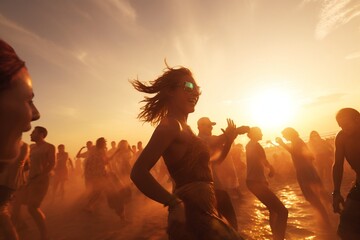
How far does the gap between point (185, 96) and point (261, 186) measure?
365 centimetres

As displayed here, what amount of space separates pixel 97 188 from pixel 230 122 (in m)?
6.81

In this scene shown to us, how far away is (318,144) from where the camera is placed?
36.9 feet

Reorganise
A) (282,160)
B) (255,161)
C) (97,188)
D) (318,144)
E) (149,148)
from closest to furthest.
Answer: (149,148)
(255,161)
(97,188)
(318,144)
(282,160)

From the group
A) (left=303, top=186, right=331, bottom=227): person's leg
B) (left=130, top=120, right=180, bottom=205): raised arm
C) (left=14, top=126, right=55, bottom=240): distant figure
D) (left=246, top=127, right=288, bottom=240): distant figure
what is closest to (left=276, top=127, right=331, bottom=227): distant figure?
(left=303, top=186, right=331, bottom=227): person's leg

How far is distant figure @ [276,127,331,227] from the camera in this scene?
5.81 meters

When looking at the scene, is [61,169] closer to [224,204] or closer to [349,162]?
[224,204]

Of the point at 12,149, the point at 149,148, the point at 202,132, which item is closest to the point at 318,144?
the point at 202,132

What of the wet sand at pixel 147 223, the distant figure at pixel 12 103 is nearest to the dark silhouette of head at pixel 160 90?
the distant figure at pixel 12 103

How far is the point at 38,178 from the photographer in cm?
614

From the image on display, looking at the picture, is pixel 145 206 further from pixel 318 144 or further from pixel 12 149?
pixel 12 149

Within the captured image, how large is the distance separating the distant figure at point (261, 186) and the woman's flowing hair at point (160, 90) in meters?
3.35

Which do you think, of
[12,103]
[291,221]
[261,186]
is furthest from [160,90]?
[291,221]

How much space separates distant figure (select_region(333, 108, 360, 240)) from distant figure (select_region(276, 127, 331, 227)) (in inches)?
83.9

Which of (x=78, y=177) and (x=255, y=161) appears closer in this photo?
(x=255, y=161)
